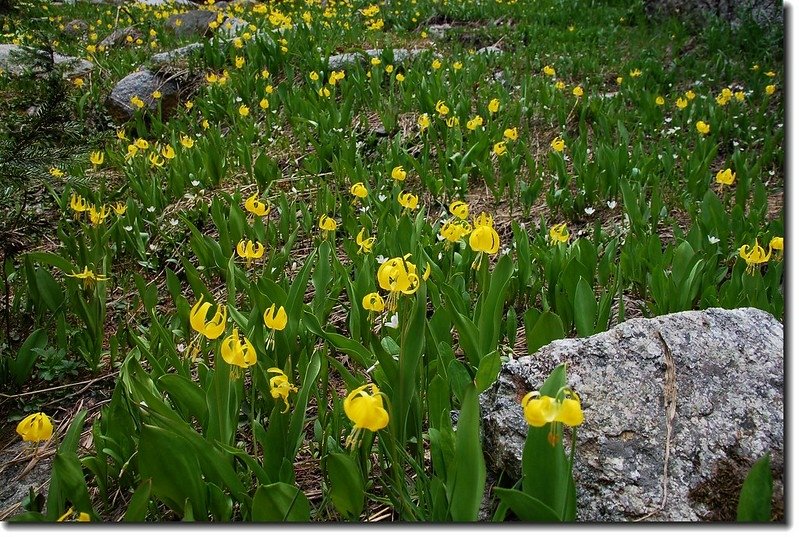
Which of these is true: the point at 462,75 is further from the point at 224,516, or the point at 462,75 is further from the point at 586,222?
the point at 224,516

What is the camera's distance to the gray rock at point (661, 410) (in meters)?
1.19

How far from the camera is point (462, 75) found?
5371mm

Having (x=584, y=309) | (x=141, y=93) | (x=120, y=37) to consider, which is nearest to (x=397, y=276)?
(x=584, y=309)

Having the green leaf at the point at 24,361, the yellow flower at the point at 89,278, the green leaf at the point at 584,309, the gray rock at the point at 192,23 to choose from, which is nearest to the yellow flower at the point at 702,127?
the green leaf at the point at 584,309

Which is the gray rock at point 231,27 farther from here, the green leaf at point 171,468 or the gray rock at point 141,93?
the green leaf at point 171,468

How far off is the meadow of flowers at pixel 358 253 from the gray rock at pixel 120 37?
0.95 meters

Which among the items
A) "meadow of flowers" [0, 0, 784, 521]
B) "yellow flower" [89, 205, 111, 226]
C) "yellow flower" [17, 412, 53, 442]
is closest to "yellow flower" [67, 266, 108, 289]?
"meadow of flowers" [0, 0, 784, 521]

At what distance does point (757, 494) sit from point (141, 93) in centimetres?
550

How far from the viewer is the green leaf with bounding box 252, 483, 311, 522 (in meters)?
1.16

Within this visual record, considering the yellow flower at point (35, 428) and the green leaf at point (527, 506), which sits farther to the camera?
the yellow flower at point (35, 428)

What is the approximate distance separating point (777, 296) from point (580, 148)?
6.11ft

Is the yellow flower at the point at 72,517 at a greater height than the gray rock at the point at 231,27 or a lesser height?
lesser

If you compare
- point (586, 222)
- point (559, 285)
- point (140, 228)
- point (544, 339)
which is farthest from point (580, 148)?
point (140, 228)

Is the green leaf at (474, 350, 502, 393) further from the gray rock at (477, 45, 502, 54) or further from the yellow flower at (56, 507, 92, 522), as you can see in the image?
the gray rock at (477, 45, 502, 54)
